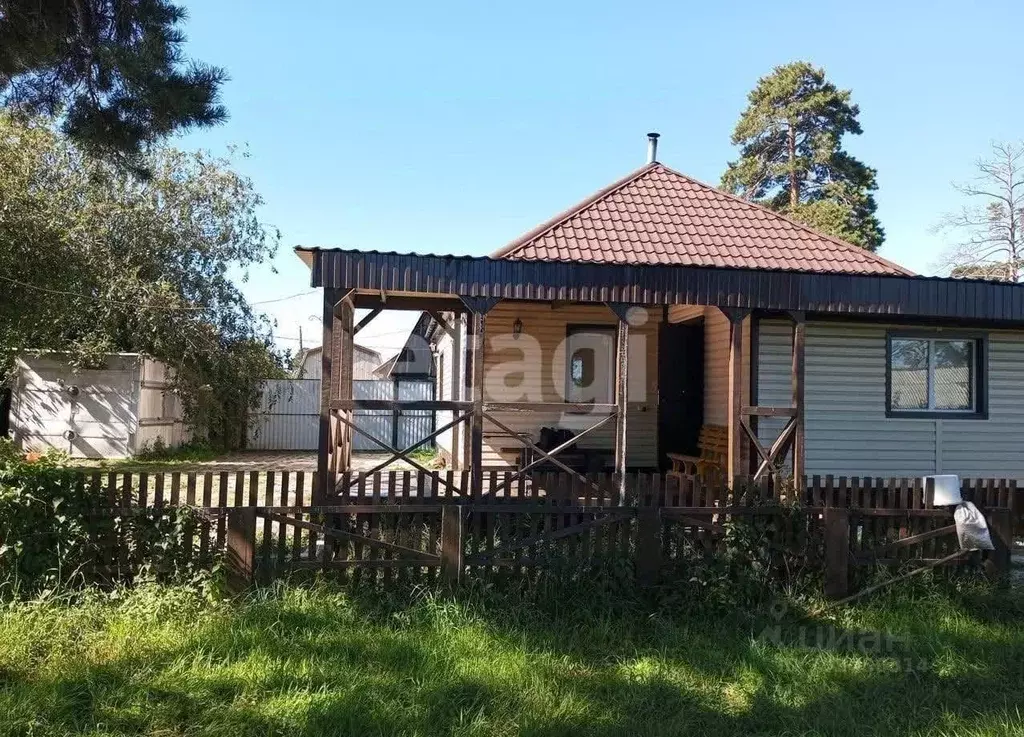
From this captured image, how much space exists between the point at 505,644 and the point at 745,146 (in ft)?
108

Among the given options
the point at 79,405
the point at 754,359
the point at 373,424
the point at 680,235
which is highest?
the point at 680,235

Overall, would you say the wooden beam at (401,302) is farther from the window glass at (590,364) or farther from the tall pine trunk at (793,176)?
the tall pine trunk at (793,176)

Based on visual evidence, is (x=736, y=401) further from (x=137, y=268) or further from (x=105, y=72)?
(x=137, y=268)

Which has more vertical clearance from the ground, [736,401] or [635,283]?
[635,283]

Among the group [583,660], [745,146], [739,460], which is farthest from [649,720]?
[745,146]

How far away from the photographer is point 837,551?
5.73 meters

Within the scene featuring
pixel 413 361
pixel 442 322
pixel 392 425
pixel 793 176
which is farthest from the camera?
pixel 793 176

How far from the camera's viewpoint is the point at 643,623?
17.2 feet

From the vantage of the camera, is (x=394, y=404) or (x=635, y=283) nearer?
(x=394, y=404)

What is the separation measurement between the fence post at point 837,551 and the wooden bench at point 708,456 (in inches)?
149

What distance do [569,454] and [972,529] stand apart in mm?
5933

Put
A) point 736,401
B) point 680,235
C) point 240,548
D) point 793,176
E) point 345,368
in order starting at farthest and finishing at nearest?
point 793,176 < point 680,235 < point 345,368 < point 736,401 < point 240,548

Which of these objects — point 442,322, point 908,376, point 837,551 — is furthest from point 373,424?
point 837,551

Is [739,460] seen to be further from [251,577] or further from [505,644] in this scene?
[251,577]
